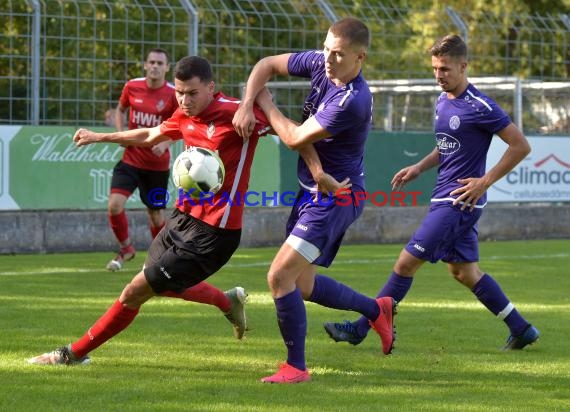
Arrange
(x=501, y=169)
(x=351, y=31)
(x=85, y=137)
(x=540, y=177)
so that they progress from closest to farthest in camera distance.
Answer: (x=351, y=31) → (x=85, y=137) → (x=501, y=169) → (x=540, y=177)

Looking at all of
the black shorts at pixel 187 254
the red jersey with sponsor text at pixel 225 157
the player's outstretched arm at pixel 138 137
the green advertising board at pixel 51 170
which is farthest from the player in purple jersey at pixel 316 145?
the green advertising board at pixel 51 170

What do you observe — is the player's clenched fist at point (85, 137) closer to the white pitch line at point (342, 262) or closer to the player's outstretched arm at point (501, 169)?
the player's outstretched arm at point (501, 169)

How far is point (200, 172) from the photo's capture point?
22.5 feet

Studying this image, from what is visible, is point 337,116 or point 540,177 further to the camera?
point 540,177

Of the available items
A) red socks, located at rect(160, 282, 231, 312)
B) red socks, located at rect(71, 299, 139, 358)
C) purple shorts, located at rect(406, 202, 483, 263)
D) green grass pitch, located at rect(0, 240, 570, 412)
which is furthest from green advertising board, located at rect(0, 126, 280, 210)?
red socks, located at rect(71, 299, 139, 358)

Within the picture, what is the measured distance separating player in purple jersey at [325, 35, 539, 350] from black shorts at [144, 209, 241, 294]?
1397 mm

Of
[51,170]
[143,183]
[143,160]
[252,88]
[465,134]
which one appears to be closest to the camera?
[252,88]

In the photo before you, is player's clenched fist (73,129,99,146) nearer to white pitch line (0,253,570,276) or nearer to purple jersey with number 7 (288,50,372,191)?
purple jersey with number 7 (288,50,372,191)

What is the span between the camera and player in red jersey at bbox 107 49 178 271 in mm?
13375

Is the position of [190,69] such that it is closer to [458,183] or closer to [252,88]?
[252,88]

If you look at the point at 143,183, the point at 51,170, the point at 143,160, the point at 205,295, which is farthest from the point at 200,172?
the point at 51,170

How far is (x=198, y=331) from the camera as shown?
891cm

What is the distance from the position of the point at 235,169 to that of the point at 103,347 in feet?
5.49

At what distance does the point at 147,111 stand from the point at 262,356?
6.05m
